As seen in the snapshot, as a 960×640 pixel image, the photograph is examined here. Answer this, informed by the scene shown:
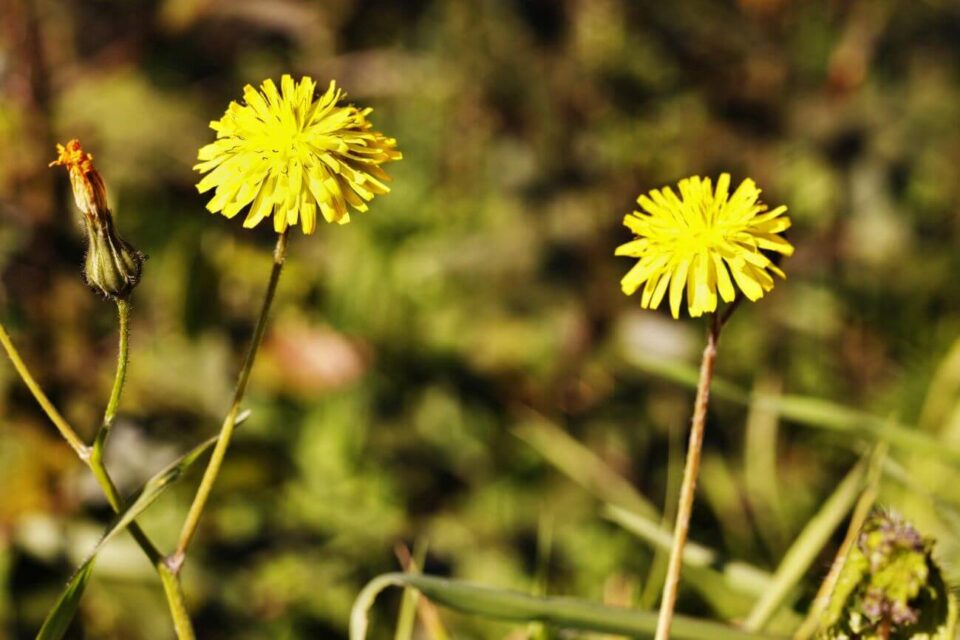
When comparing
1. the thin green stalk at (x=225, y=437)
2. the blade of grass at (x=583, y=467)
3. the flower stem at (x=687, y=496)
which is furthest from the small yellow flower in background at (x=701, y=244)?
the blade of grass at (x=583, y=467)

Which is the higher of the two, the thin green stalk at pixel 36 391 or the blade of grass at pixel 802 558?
the blade of grass at pixel 802 558

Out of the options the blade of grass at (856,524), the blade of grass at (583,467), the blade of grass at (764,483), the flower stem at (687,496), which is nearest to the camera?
the flower stem at (687,496)

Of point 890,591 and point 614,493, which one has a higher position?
point 614,493

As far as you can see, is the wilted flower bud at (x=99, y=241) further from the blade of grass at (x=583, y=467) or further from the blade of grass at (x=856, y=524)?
the blade of grass at (x=583, y=467)

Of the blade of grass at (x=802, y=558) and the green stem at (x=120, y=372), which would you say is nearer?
the green stem at (x=120, y=372)

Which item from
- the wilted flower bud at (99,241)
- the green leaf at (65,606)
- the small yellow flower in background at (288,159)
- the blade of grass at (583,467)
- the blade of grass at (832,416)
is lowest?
the green leaf at (65,606)

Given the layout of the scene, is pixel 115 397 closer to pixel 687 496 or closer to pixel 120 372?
pixel 120 372

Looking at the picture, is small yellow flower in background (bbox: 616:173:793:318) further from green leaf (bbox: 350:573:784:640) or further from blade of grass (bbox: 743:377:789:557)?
blade of grass (bbox: 743:377:789:557)

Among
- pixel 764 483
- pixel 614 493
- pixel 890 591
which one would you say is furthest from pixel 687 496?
pixel 764 483

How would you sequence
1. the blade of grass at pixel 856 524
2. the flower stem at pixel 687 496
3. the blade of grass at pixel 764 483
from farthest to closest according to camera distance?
the blade of grass at pixel 764 483 → the blade of grass at pixel 856 524 → the flower stem at pixel 687 496
